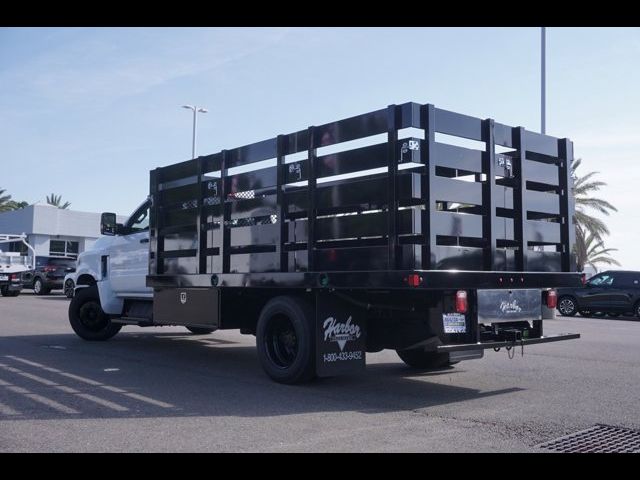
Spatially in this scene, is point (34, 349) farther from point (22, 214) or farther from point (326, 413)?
point (22, 214)

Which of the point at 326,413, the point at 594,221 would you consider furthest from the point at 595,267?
the point at 326,413

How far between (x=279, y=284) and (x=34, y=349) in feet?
16.3

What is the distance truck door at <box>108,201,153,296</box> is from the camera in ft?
33.6

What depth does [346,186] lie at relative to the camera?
672 cm

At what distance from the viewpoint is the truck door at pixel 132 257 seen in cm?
1023

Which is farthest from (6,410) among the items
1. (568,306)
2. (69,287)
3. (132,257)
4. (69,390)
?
(69,287)

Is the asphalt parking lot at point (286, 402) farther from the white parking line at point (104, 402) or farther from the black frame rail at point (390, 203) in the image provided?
the black frame rail at point (390, 203)

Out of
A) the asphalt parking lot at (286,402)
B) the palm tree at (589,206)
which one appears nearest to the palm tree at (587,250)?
the palm tree at (589,206)

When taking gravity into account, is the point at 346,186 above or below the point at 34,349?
above

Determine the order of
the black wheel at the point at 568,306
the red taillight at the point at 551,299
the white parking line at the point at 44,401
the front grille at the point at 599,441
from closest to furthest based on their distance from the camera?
the front grille at the point at 599,441
the white parking line at the point at 44,401
the red taillight at the point at 551,299
the black wheel at the point at 568,306

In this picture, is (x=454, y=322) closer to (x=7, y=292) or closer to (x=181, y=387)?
(x=181, y=387)

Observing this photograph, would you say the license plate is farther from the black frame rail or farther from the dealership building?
the dealership building

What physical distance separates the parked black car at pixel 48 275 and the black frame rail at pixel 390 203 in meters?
21.8
